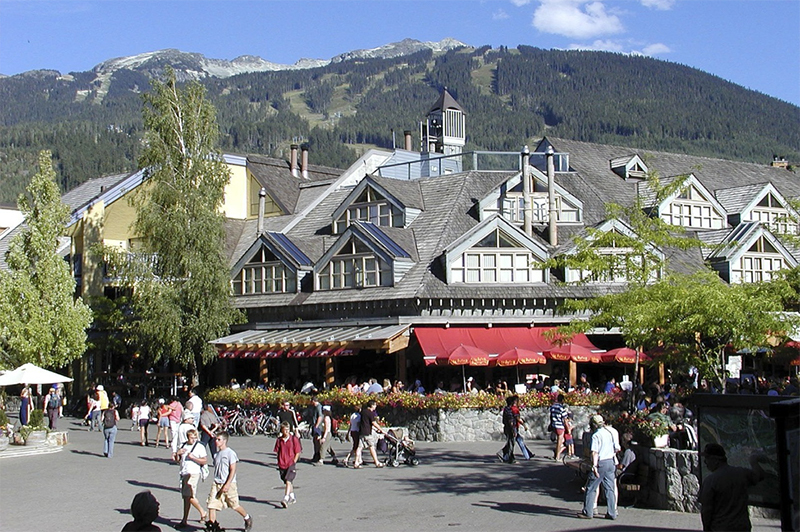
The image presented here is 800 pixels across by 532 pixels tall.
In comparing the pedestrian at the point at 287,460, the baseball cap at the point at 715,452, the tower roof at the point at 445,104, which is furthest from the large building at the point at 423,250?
the baseball cap at the point at 715,452

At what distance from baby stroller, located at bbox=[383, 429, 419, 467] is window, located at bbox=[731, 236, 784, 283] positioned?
2260 cm

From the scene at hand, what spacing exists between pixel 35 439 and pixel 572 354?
58.8 ft

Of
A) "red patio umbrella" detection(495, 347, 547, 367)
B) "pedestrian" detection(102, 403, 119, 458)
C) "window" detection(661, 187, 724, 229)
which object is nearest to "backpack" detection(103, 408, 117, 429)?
"pedestrian" detection(102, 403, 119, 458)

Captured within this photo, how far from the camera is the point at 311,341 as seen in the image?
38.4 metres

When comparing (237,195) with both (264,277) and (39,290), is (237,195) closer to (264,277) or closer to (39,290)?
(264,277)

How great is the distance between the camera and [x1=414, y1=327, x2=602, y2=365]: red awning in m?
36.1

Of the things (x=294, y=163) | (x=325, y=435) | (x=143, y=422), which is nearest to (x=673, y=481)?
(x=325, y=435)

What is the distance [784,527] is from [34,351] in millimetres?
33254

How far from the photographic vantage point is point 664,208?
45938 mm

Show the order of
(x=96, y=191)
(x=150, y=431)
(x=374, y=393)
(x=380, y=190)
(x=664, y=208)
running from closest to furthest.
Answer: (x=374, y=393), (x=150, y=431), (x=380, y=190), (x=664, y=208), (x=96, y=191)

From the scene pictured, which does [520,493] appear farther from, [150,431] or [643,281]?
[150,431]

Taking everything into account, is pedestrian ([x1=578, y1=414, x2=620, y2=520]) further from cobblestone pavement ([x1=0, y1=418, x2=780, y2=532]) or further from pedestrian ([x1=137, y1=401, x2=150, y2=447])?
pedestrian ([x1=137, y1=401, x2=150, y2=447])

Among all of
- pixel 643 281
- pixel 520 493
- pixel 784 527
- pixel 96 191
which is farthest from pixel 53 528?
pixel 96 191

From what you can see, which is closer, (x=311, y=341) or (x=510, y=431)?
(x=510, y=431)
